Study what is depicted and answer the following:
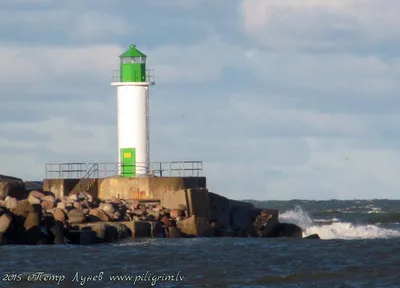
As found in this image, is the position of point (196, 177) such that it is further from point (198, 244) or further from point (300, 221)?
point (300, 221)

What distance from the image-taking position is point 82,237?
22.8 m

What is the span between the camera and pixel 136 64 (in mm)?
28859

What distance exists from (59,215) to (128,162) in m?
5.12

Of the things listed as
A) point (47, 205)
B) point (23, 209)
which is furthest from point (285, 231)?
point (23, 209)

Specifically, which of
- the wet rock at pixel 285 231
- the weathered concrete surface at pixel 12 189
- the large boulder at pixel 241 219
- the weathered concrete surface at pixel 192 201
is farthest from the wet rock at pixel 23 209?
the wet rock at pixel 285 231

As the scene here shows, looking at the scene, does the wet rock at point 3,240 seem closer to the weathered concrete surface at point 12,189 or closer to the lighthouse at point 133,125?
the weathered concrete surface at point 12,189

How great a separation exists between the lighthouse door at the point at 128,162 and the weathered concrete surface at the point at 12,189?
3103mm

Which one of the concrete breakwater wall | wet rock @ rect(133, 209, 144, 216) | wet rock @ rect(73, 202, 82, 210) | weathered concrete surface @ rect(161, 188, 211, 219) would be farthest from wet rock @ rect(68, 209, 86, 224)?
weathered concrete surface @ rect(161, 188, 211, 219)

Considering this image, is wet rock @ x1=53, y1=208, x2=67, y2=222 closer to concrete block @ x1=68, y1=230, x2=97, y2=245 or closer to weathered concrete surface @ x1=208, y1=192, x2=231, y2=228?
concrete block @ x1=68, y1=230, x2=97, y2=245

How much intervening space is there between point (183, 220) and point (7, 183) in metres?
4.18

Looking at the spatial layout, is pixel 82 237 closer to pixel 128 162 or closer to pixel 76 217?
pixel 76 217

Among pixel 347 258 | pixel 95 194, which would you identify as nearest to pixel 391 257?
pixel 347 258

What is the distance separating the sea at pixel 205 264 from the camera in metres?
17.6

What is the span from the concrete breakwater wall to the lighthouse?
145cm
